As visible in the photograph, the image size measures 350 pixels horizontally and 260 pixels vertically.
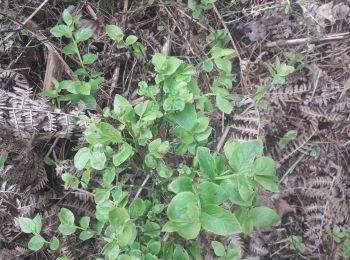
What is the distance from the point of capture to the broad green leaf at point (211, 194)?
1.24m

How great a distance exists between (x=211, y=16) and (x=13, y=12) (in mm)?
1035

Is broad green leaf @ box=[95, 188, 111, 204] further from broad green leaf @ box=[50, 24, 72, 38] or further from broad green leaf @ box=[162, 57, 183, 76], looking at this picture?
broad green leaf @ box=[50, 24, 72, 38]

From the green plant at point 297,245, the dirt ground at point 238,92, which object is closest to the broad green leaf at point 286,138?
the dirt ground at point 238,92

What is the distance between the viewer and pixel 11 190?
186cm

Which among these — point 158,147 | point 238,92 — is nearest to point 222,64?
point 158,147

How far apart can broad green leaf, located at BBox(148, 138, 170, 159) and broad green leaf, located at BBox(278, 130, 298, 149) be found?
109 cm

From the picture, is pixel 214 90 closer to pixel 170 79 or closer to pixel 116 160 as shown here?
pixel 170 79

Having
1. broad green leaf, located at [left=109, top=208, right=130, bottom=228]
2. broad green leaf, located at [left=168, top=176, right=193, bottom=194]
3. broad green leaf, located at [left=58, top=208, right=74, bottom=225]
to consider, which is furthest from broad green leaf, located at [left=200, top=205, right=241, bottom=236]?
broad green leaf, located at [left=58, top=208, right=74, bottom=225]

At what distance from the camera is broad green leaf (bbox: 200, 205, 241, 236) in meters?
1.18

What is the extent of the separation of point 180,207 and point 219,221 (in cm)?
11

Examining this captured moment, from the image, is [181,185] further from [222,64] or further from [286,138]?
[286,138]

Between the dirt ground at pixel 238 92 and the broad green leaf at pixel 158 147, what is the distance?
0.51 m

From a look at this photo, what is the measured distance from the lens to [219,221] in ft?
3.90

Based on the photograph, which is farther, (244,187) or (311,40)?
(311,40)
